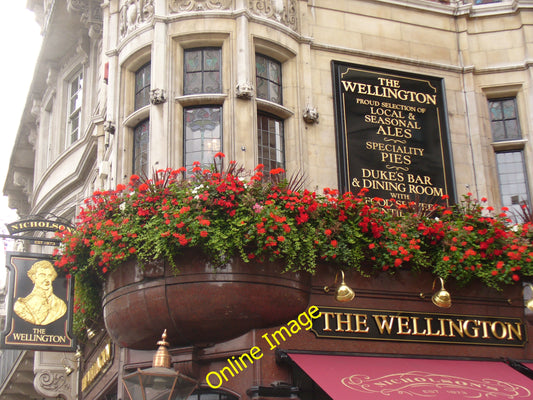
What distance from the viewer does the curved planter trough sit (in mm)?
11453

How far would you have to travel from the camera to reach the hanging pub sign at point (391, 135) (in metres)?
14.1

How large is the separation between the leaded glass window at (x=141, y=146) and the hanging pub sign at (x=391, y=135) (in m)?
3.33

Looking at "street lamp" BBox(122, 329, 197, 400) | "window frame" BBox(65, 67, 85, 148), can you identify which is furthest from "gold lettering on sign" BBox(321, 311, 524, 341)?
"window frame" BBox(65, 67, 85, 148)

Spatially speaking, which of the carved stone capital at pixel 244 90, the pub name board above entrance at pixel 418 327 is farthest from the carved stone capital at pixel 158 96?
the pub name board above entrance at pixel 418 327

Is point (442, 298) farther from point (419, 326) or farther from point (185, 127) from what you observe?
point (185, 127)

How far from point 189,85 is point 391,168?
3855mm

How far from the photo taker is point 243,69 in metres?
13.4

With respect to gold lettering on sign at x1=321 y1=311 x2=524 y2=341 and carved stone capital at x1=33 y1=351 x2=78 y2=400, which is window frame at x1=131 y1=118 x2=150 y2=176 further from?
carved stone capital at x1=33 y1=351 x2=78 y2=400

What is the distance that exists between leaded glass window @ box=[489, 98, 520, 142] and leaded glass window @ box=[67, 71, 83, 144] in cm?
1093

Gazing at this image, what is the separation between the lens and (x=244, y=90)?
13234 mm

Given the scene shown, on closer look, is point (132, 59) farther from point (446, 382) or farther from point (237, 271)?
point (446, 382)

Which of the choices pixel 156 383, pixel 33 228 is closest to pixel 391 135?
A: pixel 33 228

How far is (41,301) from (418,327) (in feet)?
20.8

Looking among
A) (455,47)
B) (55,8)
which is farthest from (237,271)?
(55,8)
